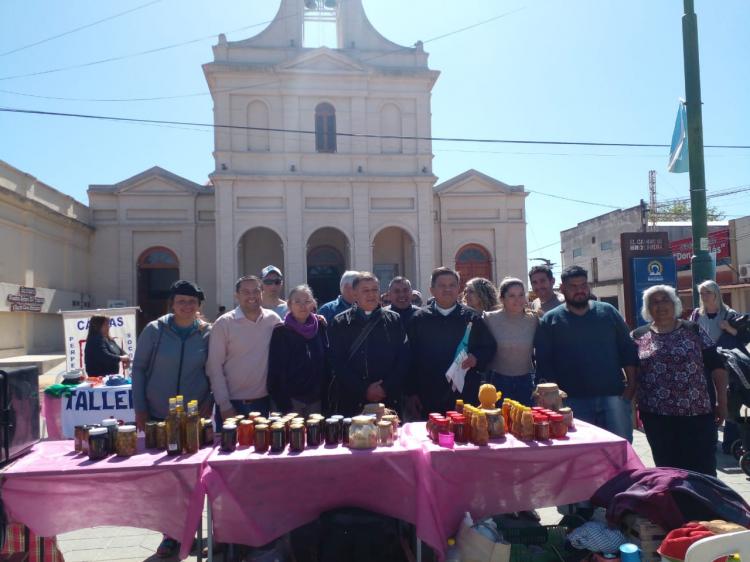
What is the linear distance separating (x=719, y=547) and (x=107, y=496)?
122 inches

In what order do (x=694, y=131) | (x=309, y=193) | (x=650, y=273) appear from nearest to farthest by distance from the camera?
(x=694, y=131)
(x=650, y=273)
(x=309, y=193)

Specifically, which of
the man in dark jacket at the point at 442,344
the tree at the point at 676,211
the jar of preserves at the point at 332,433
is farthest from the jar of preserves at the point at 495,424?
the tree at the point at 676,211

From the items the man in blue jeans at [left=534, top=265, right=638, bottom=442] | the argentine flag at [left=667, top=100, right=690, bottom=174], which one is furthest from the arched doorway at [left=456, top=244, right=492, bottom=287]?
the man in blue jeans at [left=534, top=265, right=638, bottom=442]

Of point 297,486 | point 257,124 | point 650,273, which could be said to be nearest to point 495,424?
point 297,486

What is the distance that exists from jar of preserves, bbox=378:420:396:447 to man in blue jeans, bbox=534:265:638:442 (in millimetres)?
1567

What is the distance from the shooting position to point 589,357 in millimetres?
4078

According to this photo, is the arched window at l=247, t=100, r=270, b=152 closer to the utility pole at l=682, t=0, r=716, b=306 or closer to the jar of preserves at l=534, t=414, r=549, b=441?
the utility pole at l=682, t=0, r=716, b=306

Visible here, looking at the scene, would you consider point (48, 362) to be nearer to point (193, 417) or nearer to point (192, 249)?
point (192, 249)

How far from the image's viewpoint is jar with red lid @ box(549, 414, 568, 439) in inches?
133

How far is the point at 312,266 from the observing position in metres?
20.9

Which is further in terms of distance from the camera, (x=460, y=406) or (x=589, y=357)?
(x=589, y=357)

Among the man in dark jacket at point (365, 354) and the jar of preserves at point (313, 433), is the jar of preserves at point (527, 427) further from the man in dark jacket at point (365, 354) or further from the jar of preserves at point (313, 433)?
the jar of preserves at point (313, 433)

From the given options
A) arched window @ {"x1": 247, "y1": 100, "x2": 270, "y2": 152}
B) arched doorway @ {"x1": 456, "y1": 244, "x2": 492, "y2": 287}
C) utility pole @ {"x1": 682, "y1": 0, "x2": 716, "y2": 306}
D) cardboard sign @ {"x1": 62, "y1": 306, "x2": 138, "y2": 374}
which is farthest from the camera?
arched doorway @ {"x1": 456, "y1": 244, "x2": 492, "y2": 287}

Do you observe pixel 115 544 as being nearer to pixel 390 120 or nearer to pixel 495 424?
pixel 495 424
